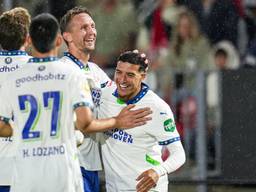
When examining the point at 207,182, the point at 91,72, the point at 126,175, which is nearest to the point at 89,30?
the point at 91,72

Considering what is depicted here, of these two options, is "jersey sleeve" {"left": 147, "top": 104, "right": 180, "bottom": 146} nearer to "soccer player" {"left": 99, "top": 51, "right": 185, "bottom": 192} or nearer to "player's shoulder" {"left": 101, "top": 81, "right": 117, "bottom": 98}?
"soccer player" {"left": 99, "top": 51, "right": 185, "bottom": 192}

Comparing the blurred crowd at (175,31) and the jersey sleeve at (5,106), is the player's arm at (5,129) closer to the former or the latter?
the jersey sleeve at (5,106)

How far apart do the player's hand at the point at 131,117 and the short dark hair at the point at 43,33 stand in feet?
3.08

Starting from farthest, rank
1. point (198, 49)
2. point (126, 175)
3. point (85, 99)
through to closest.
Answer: point (198, 49), point (126, 175), point (85, 99)

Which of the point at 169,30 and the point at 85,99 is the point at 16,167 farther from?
the point at 169,30

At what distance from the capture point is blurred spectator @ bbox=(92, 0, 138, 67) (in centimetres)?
1488

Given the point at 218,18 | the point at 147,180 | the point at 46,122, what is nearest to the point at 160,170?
the point at 147,180

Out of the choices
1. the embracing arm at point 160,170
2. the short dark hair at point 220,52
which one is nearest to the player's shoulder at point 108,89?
the embracing arm at point 160,170

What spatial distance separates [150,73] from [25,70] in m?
5.95

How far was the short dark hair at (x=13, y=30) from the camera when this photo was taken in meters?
8.45

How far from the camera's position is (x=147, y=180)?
850 cm

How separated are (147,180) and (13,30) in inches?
60.5

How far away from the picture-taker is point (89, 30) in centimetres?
935

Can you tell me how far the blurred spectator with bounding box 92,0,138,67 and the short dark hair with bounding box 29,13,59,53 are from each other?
23.6ft
